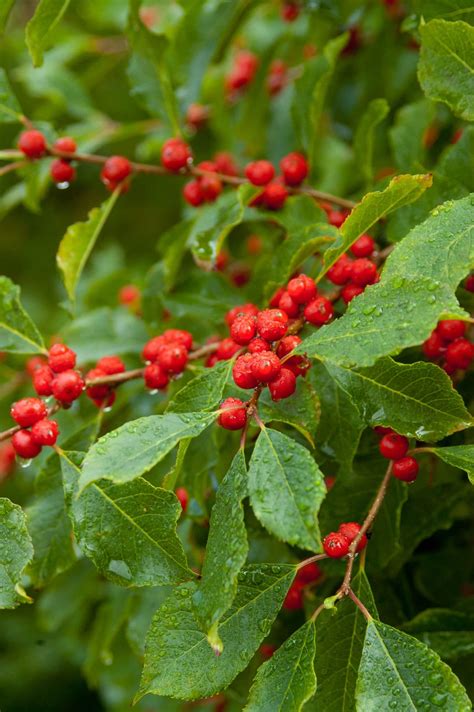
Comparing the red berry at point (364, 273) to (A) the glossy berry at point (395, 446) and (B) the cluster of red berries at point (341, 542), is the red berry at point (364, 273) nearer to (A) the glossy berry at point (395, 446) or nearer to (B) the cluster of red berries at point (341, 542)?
(A) the glossy berry at point (395, 446)

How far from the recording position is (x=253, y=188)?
4.94ft

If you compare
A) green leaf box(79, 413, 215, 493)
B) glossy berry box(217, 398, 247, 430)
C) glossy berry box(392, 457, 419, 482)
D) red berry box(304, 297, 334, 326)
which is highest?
red berry box(304, 297, 334, 326)

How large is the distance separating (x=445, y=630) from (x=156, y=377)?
0.60 m

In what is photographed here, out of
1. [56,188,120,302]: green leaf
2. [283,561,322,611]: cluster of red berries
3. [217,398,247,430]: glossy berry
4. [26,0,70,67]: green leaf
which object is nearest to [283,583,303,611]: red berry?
[283,561,322,611]: cluster of red berries

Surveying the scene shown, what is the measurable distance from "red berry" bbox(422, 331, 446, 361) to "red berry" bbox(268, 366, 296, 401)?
0.80 ft

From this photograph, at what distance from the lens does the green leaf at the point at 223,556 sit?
0.96m

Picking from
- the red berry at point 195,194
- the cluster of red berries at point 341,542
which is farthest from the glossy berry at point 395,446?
the red berry at point 195,194

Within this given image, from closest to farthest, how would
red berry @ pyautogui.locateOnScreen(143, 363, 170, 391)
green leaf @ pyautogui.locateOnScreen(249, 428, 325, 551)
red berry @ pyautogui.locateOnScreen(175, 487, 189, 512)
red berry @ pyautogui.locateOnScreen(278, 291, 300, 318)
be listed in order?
1. green leaf @ pyautogui.locateOnScreen(249, 428, 325, 551)
2. red berry @ pyautogui.locateOnScreen(278, 291, 300, 318)
3. red berry @ pyautogui.locateOnScreen(143, 363, 170, 391)
4. red berry @ pyautogui.locateOnScreen(175, 487, 189, 512)

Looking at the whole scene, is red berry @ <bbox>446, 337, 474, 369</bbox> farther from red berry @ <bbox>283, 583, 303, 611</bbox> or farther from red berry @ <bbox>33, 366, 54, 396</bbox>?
red berry @ <bbox>33, 366, 54, 396</bbox>

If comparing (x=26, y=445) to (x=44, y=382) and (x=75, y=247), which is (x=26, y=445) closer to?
(x=44, y=382)

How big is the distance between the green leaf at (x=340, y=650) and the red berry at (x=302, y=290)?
397 mm

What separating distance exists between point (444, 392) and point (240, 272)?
1.20 m

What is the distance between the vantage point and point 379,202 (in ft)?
3.69

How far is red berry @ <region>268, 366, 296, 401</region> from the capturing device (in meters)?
1.12
